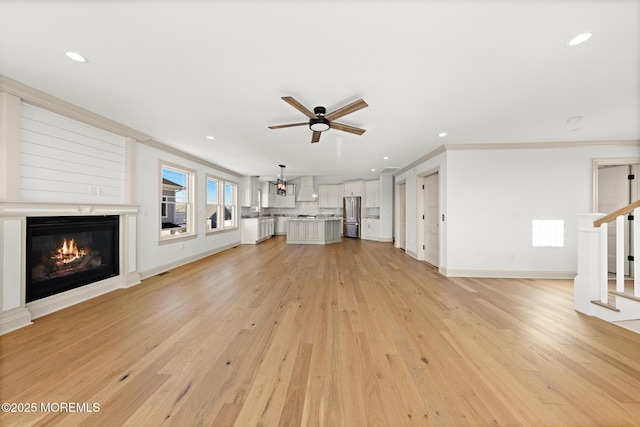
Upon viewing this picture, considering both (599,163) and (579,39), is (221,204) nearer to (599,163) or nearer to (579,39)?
(579,39)

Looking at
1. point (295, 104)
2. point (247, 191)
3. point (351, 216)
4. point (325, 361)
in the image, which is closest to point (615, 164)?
point (295, 104)

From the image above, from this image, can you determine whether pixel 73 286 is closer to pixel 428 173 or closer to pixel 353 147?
pixel 353 147

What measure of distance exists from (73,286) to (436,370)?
4.23m

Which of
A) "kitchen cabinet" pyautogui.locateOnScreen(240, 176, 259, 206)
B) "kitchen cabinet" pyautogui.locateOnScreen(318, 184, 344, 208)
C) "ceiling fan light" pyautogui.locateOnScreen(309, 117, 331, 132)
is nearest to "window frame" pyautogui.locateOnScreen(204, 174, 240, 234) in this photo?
"kitchen cabinet" pyautogui.locateOnScreen(240, 176, 259, 206)

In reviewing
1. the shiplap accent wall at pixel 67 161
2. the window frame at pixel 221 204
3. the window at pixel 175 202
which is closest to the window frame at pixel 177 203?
the window at pixel 175 202

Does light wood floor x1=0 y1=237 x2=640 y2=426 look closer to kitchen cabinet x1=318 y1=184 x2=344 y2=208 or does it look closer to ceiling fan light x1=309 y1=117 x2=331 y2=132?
ceiling fan light x1=309 y1=117 x2=331 y2=132

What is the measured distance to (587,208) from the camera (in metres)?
3.80

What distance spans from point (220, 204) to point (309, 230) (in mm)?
3104

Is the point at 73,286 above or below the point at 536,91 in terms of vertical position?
below

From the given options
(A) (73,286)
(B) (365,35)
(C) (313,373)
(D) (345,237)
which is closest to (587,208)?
(B) (365,35)

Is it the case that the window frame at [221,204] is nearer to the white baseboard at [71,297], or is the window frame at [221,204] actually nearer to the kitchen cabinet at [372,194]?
the white baseboard at [71,297]

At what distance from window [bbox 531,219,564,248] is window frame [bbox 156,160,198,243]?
273 inches

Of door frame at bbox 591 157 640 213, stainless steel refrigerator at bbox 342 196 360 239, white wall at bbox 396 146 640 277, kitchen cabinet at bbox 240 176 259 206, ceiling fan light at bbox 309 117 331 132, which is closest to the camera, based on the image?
ceiling fan light at bbox 309 117 331 132

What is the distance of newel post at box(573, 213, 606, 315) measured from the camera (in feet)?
8.22
